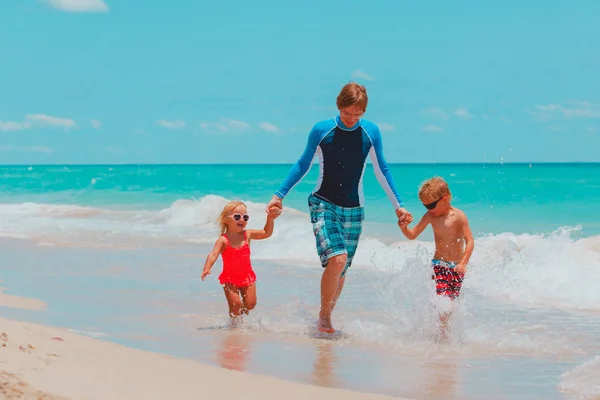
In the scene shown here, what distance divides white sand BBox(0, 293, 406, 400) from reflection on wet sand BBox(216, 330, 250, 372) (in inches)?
13.5

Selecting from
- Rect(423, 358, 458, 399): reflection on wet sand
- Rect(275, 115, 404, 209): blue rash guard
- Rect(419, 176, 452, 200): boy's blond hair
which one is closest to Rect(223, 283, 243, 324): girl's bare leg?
Rect(275, 115, 404, 209): blue rash guard

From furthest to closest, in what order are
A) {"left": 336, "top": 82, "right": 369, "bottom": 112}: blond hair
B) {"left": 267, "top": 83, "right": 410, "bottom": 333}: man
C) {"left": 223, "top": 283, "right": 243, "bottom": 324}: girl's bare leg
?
{"left": 223, "top": 283, "right": 243, "bottom": 324}: girl's bare leg < {"left": 267, "top": 83, "right": 410, "bottom": 333}: man < {"left": 336, "top": 82, "right": 369, "bottom": 112}: blond hair

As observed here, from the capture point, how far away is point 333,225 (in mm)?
6117

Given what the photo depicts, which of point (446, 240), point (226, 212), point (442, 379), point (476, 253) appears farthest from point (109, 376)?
point (476, 253)

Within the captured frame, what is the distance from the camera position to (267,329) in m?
6.54

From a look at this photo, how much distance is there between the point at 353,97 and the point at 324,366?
187 cm

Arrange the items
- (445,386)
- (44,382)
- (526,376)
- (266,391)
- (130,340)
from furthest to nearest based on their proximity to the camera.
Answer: (130,340), (526,376), (445,386), (266,391), (44,382)

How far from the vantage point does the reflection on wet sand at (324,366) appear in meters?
4.88

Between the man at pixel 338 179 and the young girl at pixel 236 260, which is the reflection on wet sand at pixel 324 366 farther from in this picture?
the young girl at pixel 236 260

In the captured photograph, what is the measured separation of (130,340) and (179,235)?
1075cm

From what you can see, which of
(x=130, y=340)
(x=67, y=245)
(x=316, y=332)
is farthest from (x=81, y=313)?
(x=67, y=245)

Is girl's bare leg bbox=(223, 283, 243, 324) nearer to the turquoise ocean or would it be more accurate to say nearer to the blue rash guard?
the turquoise ocean

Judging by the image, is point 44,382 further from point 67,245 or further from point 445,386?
point 67,245

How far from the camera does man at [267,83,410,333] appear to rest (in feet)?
19.8
